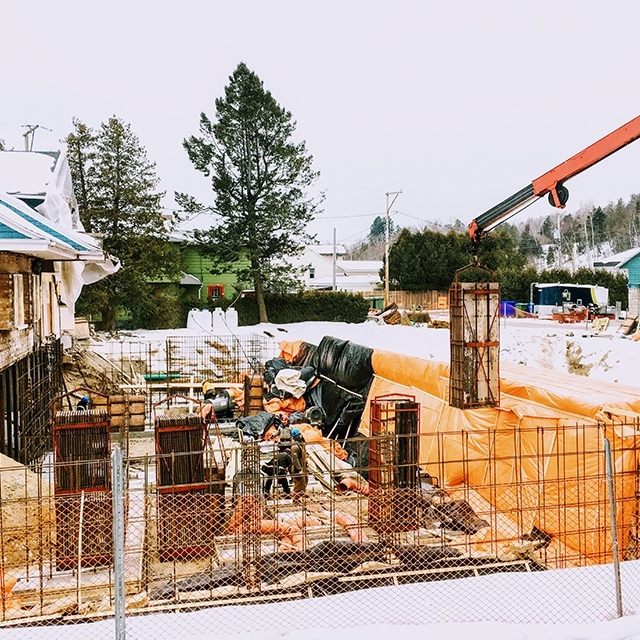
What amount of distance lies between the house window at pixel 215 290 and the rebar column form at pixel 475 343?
3014 centimetres

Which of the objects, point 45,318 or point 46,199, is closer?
point 46,199

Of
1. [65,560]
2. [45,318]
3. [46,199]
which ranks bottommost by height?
[65,560]

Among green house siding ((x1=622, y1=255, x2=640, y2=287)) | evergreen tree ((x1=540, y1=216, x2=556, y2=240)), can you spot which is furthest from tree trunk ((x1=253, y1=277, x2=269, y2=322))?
evergreen tree ((x1=540, y1=216, x2=556, y2=240))

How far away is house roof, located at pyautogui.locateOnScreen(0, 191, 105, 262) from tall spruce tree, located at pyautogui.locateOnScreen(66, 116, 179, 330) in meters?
19.5

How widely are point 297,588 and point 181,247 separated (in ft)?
102

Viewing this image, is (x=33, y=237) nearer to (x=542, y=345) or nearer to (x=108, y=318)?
(x=542, y=345)

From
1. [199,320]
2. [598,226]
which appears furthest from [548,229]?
[199,320]

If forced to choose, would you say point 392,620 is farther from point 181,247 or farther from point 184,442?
point 181,247

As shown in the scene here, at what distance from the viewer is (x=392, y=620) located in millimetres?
4750

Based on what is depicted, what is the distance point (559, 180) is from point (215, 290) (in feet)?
100

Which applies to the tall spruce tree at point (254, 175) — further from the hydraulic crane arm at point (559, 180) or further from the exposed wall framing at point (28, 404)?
the hydraulic crane arm at point (559, 180)

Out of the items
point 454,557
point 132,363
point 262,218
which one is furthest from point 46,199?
point 262,218

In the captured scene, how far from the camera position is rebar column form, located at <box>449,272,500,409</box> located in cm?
951

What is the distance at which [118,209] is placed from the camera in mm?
30453
